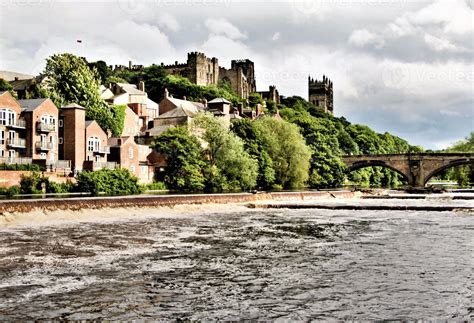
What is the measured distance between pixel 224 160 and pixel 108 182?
1527cm

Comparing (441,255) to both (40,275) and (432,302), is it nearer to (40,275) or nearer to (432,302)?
(432,302)

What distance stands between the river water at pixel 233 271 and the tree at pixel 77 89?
4718 centimetres

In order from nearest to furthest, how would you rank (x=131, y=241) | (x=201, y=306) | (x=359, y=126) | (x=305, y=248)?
(x=201, y=306) < (x=305, y=248) < (x=131, y=241) < (x=359, y=126)

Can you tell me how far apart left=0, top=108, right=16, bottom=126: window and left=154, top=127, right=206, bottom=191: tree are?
16.0 m

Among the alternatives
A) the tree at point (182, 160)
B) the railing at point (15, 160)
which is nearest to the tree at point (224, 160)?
the tree at point (182, 160)

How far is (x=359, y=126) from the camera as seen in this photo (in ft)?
580

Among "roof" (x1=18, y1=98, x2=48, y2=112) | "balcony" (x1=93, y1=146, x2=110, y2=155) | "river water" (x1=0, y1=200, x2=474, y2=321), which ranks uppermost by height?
"roof" (x1=18, y1=98, x2=48, y2=112)

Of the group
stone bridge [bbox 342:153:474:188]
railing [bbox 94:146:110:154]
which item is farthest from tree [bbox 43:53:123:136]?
stone bridge [bbox 342:153:474:188]

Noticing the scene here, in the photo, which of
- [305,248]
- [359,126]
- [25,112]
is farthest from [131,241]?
[359,126]

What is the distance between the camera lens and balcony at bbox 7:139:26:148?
2264 inches

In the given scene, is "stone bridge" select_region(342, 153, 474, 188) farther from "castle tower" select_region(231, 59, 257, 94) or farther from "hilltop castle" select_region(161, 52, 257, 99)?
"castle tower" select_region(231, 59, 257, 94)

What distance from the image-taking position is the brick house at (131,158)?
220 ft

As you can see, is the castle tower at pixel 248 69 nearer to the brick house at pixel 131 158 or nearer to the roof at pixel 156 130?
the roof at pixel 156 130

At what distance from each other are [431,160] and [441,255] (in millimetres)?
83233
